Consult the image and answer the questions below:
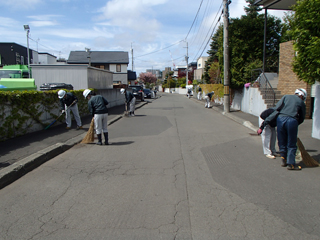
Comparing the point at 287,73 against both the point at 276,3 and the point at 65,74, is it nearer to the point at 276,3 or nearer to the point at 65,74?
the point at 276,3

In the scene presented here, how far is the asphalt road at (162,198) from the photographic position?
3.64 metres

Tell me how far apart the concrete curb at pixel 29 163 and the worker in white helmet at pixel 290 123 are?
5545mm

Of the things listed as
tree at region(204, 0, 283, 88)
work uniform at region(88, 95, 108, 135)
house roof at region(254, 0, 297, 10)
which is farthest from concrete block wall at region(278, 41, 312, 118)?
work uniform at region(88, 95, 108, 135)

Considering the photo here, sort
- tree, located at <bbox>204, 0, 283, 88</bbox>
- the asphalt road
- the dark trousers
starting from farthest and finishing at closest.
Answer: tree, located at <bbox>204, 0, 283, 88</bbox> < the dark trousers < the asphalt road

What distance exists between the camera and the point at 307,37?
21.5 ft

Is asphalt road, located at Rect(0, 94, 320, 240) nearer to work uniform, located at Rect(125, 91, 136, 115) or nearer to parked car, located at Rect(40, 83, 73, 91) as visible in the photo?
work uniform, located at Rect(125, 91, 136, 115)

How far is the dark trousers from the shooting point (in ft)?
19.8

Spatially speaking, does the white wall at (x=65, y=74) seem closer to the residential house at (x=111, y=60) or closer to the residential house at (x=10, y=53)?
the residential house at (x=10, y=53)

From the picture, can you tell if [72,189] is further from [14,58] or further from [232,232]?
[14,58]

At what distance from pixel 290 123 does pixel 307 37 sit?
2.13 meters

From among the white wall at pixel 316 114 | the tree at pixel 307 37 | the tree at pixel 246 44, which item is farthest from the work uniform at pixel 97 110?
the tree at pixel 246 44

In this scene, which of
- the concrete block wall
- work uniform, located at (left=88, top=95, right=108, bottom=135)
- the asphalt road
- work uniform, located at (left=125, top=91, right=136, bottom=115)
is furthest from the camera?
work uniform, located at (left=125, top=91, right=136, bottom=115)

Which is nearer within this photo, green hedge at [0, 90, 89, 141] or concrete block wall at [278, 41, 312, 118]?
green hedge at [0, 90, 89, 141]

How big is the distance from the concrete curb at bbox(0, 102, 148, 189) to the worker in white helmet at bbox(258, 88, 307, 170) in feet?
18.2
